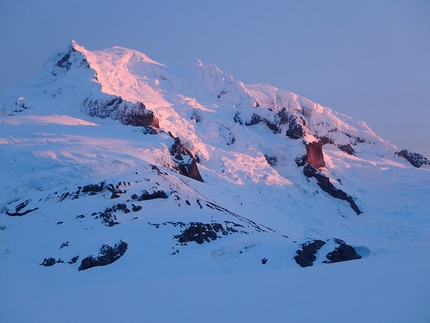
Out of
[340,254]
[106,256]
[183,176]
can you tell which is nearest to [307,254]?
[340,254]

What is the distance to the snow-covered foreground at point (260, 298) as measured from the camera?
8062 mm

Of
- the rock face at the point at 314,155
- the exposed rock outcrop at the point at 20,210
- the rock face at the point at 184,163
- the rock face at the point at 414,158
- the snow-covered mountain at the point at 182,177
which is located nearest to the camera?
the snow-covered mountain at the point at 182,177

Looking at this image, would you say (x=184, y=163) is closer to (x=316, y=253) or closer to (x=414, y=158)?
(x=316, y=253)

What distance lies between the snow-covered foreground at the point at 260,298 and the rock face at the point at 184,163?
33.3m

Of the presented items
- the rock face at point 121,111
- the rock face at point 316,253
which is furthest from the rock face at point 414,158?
the rock face at point 316,253

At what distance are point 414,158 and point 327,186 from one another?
32377 millimetres

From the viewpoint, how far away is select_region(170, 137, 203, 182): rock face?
147 feet

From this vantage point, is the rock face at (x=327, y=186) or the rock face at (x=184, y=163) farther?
the rock face at (x=327, y=186)

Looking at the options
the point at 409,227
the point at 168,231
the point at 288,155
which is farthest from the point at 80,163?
the point at 409,227

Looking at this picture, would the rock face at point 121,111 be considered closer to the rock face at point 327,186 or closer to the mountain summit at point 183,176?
the mountain summit at point 183,176

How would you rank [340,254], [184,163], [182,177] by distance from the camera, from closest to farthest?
[340,254]
[182,177]
[184,163]

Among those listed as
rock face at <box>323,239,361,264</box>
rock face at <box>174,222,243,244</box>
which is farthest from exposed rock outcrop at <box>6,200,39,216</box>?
rock face at <box>323,239,361,264</box>

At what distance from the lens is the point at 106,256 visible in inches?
940

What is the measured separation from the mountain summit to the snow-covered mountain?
0.50 feet
